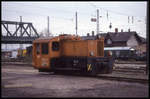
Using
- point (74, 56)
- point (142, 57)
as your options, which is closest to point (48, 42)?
point (74, 56)

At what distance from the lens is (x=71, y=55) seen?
16.1 metres

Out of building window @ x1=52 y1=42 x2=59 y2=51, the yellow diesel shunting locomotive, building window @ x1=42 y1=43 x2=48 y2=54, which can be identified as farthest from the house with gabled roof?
building window @ x1=42 y1=43 x2=48 y2=54

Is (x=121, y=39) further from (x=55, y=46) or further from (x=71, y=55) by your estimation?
(x=55, y=46)

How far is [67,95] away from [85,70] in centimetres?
609

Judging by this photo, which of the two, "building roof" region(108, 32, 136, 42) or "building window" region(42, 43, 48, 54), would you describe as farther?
"building roof" region(108, 32, 136, 42)

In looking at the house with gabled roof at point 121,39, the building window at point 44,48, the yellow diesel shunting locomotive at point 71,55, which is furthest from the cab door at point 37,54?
the house with gabled roof at point 121,39

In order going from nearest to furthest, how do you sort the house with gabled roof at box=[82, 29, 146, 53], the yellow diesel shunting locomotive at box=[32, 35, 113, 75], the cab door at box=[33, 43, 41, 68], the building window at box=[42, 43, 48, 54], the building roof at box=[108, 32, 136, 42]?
1. the yellow diesel shunting locomotive at box=[32, 35, 113, 75]
2. the building window at box=[42, 43, 48, 54]
3. the cab door at box=[33, 43, 41, 68]
4. the house with gabled roof at box=[82, 29, 146, 53]
5. the building roof at box=[108, 32, 136, 42]

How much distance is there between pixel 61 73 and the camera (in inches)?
667

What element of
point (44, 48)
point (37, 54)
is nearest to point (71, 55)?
point (44, 48)

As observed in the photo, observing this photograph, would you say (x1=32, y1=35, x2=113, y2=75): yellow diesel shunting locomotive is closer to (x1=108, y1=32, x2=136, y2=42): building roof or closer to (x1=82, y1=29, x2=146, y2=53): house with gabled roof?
(x1=82, y1=29, x2=146, y2=53): house with gabled roof

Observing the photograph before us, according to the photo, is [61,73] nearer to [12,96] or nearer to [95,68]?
[95,68]

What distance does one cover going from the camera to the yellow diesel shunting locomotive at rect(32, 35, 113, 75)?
1468 centimetres

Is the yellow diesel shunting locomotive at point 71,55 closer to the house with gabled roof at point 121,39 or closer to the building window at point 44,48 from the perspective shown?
the building window at point 44,48

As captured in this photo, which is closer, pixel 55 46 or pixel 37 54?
pixel 55 46
